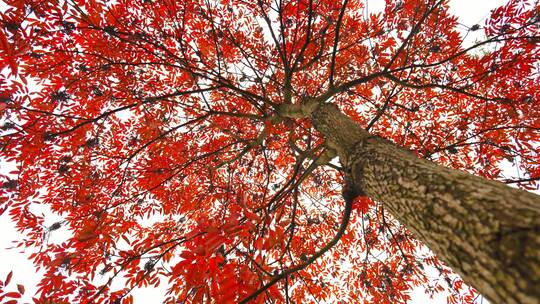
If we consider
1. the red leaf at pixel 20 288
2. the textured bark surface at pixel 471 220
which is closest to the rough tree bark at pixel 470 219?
the textured bark surface at pixel 471 220

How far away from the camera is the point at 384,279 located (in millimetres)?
4555

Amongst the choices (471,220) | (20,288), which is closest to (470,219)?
(471,220)

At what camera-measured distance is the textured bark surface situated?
771 mm

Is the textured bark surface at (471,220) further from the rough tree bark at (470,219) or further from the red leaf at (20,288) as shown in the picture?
the red leaf at (20,288)

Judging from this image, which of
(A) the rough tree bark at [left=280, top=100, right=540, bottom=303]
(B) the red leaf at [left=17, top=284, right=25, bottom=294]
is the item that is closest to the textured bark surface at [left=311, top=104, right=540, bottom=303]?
(A) the rough tree bark at [left=280, top=100, right=540, bottom=303]

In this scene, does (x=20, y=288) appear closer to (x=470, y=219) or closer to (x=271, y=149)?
(x=470, y=219)

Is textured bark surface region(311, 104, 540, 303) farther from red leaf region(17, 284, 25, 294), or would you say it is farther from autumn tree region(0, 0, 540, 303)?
red leaf region(17, 284, 25, 294)

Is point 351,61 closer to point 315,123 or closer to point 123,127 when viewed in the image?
point 315,123

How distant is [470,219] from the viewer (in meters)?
1.01

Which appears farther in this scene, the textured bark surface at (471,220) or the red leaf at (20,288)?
the red leaf at (20,288)

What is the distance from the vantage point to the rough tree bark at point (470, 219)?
771 mm

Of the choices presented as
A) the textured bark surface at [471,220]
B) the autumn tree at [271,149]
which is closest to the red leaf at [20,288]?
the autumn tree at [271,149]

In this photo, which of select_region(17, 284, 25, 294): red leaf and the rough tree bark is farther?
select_region(17, 284, 25, 294): red leaf

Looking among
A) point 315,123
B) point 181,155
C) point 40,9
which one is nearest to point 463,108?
point 315,123
